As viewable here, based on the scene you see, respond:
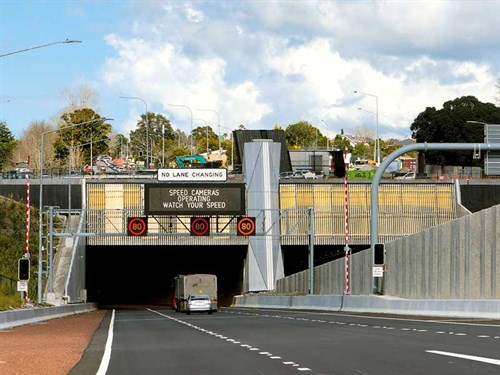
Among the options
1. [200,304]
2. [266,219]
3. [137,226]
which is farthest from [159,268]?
[200,304]

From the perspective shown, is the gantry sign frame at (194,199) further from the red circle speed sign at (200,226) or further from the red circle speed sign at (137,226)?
the red circle speed sign at (137,226)

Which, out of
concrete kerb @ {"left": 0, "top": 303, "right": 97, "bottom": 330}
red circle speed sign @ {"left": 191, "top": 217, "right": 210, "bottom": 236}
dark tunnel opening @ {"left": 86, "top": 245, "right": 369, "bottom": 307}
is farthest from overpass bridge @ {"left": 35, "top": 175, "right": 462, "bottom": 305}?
concrete kerb @ {"left": 0, "top": 303, "right": 97, "bottom": 330}

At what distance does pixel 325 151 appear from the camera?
138 m

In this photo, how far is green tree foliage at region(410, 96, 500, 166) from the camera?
137 meters

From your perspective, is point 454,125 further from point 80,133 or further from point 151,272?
point 80,133

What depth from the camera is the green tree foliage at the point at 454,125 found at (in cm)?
13712

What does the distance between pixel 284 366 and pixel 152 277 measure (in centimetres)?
10236

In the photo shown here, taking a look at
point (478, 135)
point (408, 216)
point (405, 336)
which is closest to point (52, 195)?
point (408, 216)

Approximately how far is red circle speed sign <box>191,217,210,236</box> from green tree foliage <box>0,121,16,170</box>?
99.7m

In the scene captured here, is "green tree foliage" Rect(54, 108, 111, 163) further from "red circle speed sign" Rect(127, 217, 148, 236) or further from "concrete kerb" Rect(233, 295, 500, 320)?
"concrete kerb" Rect(233, 295, 500, 320)

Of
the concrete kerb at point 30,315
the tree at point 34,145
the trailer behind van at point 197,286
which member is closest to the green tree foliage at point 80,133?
the tree at point 34,145

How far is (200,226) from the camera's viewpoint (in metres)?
69.2

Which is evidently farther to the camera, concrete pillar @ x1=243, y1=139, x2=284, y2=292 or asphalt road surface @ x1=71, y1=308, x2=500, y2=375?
concrete pillar @ x1=243, y1=139, x2=284, y2=292

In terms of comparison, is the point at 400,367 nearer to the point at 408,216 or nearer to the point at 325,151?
the point at 408,216
